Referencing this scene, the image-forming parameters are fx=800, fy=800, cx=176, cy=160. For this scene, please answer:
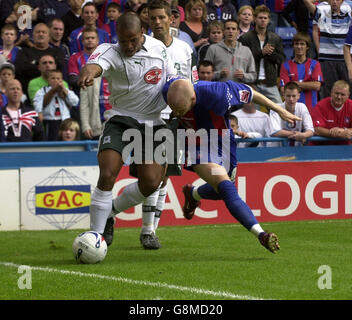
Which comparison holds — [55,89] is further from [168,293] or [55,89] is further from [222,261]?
[168,293]

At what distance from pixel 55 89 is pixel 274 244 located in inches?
223

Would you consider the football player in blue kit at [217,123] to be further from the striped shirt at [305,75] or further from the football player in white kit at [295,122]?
the striped shirt at [305,75]

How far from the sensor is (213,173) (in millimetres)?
7605

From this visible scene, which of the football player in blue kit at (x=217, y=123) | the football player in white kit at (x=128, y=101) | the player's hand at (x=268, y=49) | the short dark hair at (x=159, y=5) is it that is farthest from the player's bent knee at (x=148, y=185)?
the player's hand at (x=268, y=49)

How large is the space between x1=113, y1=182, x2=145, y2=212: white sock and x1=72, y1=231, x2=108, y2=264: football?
32.6 inches

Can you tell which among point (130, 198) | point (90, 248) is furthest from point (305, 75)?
point (90, 248)

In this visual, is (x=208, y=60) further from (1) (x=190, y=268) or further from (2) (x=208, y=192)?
(1) (x=190, y=268)

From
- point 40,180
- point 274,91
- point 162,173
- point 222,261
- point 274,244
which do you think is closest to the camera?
point 274,244

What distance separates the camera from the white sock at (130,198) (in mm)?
7931

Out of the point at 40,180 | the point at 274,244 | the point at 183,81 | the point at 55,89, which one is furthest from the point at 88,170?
the point at 274,244

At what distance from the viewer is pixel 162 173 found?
25.5 ft

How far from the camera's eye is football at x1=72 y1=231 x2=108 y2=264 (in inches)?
→ 281

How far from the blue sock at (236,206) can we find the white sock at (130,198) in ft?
2.94

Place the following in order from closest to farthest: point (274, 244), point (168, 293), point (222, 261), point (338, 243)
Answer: point (168, 293), point (274, 244), point (222, 261), point (338, 243)
